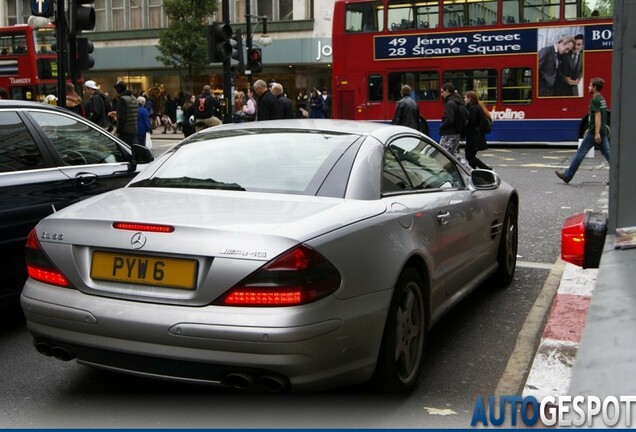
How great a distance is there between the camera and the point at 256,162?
424cm

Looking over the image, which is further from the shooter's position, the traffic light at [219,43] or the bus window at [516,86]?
the bus window at [516,86]

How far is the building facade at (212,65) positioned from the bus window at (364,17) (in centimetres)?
1358

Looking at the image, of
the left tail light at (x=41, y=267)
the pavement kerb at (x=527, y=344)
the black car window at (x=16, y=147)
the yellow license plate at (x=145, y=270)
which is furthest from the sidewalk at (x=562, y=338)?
the black car window at (x=16, y=147)

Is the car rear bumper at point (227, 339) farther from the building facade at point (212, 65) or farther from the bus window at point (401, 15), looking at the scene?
the building facade at point (212, 65)

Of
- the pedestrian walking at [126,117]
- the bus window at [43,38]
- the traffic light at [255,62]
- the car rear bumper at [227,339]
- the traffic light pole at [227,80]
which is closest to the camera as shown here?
the car rear bumper at [227,339]

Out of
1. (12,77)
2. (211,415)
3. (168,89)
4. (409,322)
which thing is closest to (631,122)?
(409,322)

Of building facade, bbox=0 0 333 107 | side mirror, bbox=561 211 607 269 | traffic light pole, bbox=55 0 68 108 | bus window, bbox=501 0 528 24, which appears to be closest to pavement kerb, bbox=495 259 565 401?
side mirror, bbox=561 211 607 269

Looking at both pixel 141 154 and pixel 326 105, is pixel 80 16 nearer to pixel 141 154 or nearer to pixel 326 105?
pixel 141 154

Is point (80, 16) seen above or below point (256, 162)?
above

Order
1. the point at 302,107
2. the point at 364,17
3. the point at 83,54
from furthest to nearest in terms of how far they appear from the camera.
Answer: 1. the point at 302,107
2. the point at 364,17
3. the point at 83,54

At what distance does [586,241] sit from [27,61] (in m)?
27.8

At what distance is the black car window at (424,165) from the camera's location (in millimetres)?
4617

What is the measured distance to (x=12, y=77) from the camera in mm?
27766

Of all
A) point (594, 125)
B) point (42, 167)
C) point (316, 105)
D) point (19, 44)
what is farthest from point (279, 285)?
→ point (19, 44)
